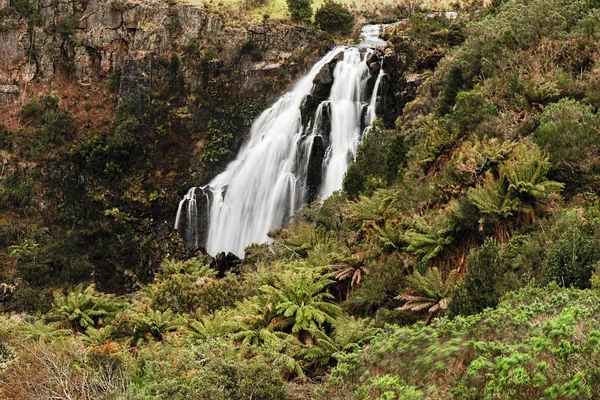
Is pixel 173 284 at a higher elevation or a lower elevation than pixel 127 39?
lower

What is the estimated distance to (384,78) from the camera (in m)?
30.8

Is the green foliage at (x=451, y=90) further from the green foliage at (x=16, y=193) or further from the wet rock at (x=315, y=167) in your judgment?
the green foliage at (x=16, y=193)

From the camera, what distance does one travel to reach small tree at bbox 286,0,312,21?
130ft

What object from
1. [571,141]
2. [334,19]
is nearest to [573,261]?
[571,141]

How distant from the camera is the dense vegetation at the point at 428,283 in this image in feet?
26.5

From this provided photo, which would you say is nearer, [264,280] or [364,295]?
[364,295]

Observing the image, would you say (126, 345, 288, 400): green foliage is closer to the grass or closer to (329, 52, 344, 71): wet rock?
(329, 52, 344, 71): wet rock

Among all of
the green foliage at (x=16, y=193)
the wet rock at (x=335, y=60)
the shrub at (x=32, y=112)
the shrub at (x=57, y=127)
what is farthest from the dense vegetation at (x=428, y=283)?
the shrub at (x=32, y=112)

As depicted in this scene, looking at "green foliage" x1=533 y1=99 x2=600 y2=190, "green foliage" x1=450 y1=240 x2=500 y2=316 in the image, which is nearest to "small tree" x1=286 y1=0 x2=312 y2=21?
Result: "green foliage" x1=533 y1=99 x2=600 y2=190

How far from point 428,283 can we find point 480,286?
71.5 inches

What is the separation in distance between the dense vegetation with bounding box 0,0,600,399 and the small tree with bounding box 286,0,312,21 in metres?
15.3

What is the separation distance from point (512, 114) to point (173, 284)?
10874mm

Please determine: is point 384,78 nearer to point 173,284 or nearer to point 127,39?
point 173,284

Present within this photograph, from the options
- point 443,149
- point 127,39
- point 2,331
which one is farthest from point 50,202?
point 443,149
